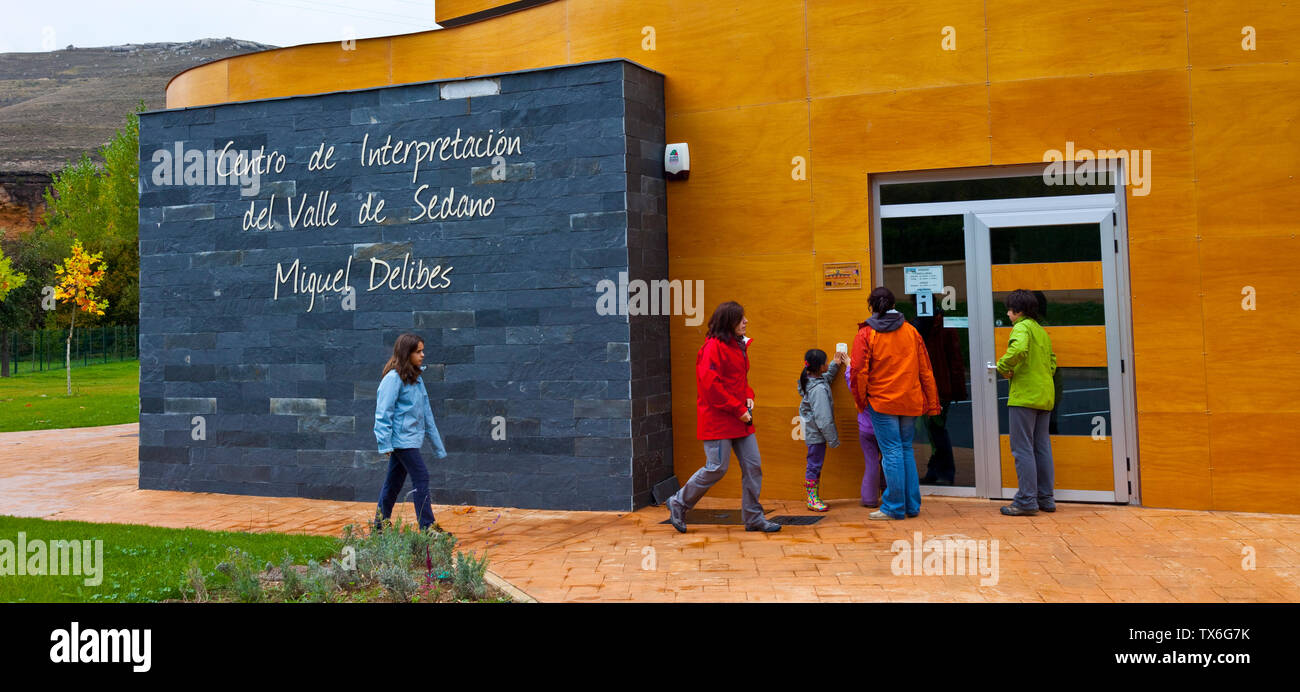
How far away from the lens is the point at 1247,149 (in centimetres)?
806

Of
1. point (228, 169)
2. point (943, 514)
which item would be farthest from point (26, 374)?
point (943, 514)

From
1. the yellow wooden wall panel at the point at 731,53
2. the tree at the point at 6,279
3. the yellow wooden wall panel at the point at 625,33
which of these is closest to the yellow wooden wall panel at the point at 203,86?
the yellow wooden wall panel at the point at 625,33

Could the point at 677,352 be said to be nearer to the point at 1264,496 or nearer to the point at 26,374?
the point at 1264,496

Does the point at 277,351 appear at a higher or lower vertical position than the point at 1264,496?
higher

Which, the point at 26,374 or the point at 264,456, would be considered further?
the point at 26,374

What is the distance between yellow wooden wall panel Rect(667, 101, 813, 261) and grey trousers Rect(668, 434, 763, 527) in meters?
2.16

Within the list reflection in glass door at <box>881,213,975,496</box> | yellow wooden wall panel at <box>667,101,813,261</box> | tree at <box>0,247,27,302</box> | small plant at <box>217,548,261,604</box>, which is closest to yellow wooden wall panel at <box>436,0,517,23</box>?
yellow wooden wall panel at <box>667,101,813,261</box>

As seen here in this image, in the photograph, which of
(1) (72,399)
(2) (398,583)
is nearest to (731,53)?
(2) (398,583)

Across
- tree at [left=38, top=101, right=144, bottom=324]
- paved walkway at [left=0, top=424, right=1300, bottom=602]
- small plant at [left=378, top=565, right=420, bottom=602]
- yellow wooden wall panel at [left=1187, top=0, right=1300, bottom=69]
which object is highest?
tree at [left=38, top=101, right=144, bottom=324]

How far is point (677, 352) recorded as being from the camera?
31.6 feet

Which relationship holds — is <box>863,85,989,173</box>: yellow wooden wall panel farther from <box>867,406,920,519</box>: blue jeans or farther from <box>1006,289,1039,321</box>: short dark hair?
<box>867,406,920,519</box>: blue jeans

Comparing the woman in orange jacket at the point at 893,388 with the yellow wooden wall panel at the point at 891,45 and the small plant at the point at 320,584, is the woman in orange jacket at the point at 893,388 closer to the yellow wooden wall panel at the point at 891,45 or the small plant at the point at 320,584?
the yellow wooden wall panel at the point at 891,45

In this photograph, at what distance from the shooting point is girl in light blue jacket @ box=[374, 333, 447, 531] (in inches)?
288
